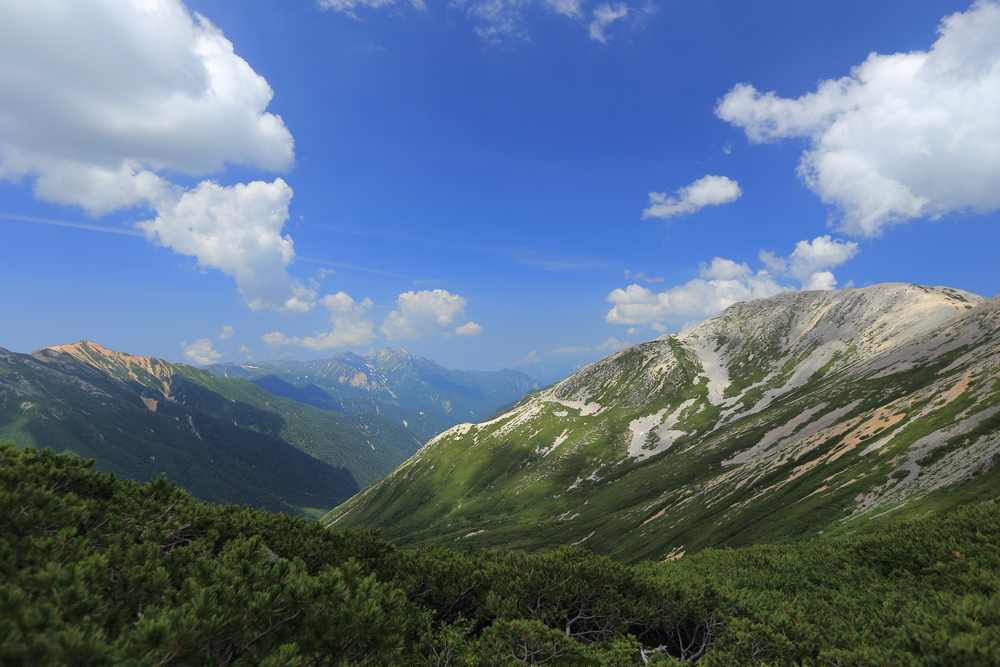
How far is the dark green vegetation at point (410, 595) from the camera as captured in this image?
1052cm

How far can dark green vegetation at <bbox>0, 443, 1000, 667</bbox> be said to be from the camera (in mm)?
10523

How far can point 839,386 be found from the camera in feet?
525

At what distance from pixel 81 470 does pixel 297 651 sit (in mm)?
23077

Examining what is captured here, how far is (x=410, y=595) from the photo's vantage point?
84.3ft

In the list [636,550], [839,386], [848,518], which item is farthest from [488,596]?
[839,386]

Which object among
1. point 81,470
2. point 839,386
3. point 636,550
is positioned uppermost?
point 81,470

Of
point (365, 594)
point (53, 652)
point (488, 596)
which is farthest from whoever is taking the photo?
point (488, 596)

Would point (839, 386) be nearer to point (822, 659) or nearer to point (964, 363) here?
point (964, 363)

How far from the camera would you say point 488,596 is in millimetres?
22734

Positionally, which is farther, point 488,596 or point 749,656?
point 488,596

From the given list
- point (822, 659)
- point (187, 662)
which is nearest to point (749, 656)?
point (822, 659)

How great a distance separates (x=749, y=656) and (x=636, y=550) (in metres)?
104

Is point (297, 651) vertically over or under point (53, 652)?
under

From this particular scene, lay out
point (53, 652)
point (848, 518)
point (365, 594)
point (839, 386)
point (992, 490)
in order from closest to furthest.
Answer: point (53, 652), point (365, 594), point (992, 490), point (848, 518), point (839, 386)
